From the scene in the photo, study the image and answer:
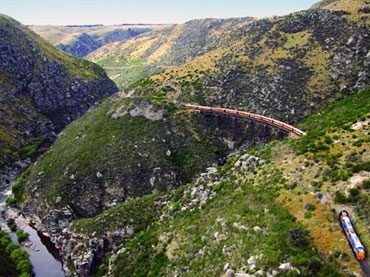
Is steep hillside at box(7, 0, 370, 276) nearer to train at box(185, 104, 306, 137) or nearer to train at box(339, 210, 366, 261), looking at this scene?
train at box(339, 210, 366, 261)

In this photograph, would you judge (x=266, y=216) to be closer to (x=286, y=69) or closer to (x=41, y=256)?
(x=41, y=256)

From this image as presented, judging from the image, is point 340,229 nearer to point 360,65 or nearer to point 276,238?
point 276,238

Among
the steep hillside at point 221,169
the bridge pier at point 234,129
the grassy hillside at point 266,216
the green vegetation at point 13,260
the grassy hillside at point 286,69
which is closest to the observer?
the grassy hillside at point 266,216

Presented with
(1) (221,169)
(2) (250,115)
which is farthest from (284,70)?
(1) (221,169)

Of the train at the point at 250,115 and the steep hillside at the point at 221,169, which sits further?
the train at the point at 250,115

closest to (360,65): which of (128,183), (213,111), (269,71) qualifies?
(269,71)

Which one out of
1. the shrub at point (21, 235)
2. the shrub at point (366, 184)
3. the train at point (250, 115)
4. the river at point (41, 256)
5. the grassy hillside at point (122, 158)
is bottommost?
the river at point (41, 256)

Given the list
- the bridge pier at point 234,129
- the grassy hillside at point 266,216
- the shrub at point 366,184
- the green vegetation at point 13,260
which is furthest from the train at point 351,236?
the bridge pier at point 234,129

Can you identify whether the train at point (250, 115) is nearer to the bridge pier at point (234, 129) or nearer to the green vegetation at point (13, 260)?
the bridge pier at point (234, 129)
